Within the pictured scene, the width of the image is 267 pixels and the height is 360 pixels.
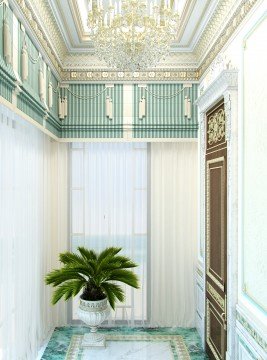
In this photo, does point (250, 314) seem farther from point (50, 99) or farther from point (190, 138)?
point (50, 99)

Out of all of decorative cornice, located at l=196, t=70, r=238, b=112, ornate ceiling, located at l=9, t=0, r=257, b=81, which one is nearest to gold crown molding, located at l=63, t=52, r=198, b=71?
ornate ceiling, located at l=9, t=0, r=257, b=81

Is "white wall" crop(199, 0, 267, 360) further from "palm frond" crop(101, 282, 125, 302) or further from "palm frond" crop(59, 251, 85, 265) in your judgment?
"palm frond" crop(59, 251, 85, 265)

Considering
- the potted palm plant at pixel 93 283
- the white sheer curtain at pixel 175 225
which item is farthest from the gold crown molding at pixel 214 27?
the potted palm plant at pixel 93 283

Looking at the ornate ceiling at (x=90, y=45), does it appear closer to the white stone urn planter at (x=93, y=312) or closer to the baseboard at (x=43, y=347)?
the white stone urn planter at (x=93, y=312)

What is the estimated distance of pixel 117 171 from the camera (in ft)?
18.4

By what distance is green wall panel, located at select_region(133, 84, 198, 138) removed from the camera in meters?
5.47

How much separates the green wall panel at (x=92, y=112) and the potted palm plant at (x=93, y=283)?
1.70 meters

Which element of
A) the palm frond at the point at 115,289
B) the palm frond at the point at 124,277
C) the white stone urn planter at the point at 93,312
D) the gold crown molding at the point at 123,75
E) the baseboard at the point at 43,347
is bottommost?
the baseboard at the point at 43,347

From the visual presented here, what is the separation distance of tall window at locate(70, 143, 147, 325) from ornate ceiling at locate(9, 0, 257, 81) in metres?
1.05

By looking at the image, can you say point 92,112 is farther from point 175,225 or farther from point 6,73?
point 6,73

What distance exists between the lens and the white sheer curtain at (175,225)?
5562 mm

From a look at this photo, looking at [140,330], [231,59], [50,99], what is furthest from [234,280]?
[50,99]

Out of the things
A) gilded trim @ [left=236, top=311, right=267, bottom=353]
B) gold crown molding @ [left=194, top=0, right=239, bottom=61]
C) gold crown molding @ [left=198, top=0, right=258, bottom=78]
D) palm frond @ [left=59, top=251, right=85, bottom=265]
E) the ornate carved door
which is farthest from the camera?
palm frond @ [left=59, top=251, right=85, bottom=265]

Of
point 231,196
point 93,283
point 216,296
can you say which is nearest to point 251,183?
point 231,196
